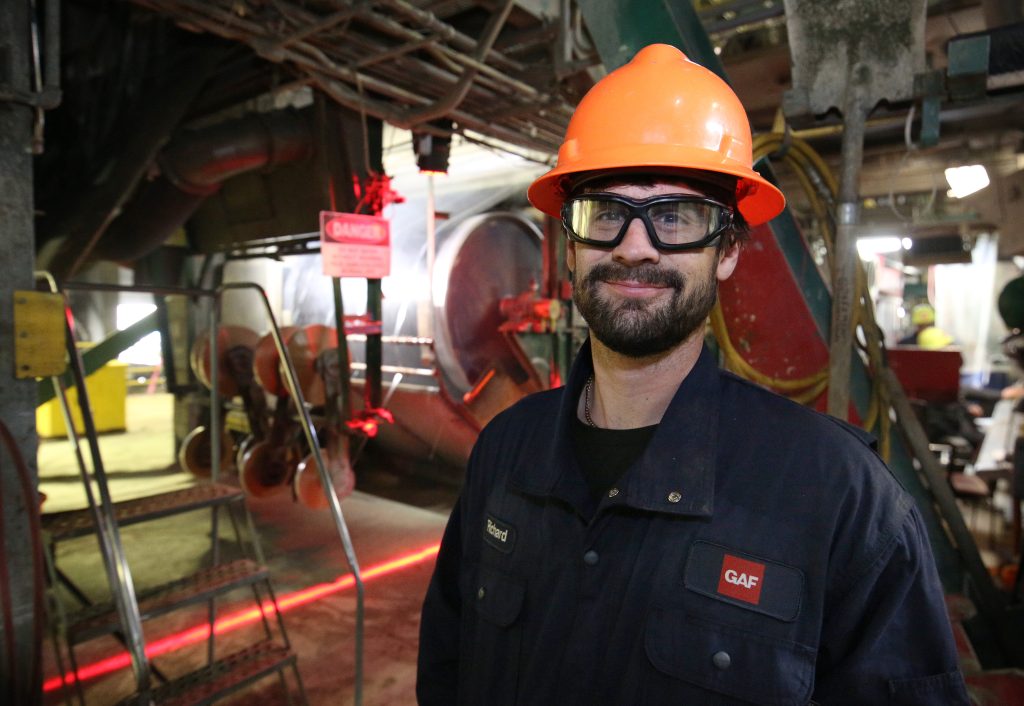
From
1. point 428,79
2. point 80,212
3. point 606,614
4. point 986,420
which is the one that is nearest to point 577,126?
point 606,614

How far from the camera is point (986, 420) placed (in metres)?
9.30

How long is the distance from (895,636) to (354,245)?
423 centimetres

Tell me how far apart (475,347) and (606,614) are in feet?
17.9

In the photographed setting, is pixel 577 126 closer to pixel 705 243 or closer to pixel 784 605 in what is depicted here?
pixel 705 243

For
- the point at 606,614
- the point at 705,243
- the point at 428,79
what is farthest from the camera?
the point at 428,79

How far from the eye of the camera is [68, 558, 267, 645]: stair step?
2473 mm

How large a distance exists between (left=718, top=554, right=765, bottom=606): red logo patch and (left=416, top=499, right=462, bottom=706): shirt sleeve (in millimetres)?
747

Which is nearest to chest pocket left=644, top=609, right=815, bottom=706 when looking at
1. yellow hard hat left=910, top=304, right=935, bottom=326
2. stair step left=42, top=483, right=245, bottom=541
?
stair step left=42, top=483, right=245, bottom=541

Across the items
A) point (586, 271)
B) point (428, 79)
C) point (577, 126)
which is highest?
point (428, 79)

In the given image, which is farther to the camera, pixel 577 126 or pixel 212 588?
pixel 212 588

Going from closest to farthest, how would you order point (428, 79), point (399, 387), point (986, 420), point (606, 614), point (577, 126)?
point (606, 614) → point (577, 126) → point (428, 79) → point (399, 387) → point (986, 420)

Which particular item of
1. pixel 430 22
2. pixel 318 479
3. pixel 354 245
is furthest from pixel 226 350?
pixel 430 22

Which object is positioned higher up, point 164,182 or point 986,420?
point 164,182

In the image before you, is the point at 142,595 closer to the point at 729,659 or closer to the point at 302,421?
the point at 302,421
